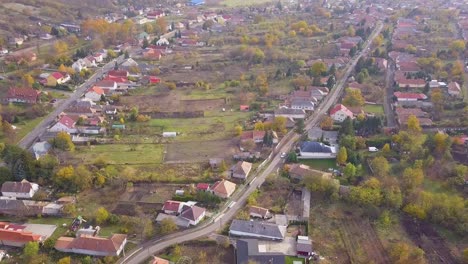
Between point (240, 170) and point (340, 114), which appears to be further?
point (340, 114)

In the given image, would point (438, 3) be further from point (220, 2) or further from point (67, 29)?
point (67, 29)

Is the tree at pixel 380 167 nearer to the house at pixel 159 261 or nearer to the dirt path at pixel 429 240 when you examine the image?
the dirt path at pixel 429 240

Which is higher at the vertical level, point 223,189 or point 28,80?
point 28,80

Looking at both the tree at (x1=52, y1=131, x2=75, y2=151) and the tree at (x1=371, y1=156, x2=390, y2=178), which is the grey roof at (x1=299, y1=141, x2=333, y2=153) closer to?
the tree at (x1=371, y1=156, x2=390, y2=178)

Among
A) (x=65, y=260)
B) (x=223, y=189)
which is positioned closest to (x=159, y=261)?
(x=65, y=260)

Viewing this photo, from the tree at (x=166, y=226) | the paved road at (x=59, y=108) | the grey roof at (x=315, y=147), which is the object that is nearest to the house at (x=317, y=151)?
the grey roof at (x=315, y=147)

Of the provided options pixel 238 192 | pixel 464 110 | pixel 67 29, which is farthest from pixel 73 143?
pixel 67 29

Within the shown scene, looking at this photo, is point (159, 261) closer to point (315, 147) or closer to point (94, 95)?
point (315, 147)
